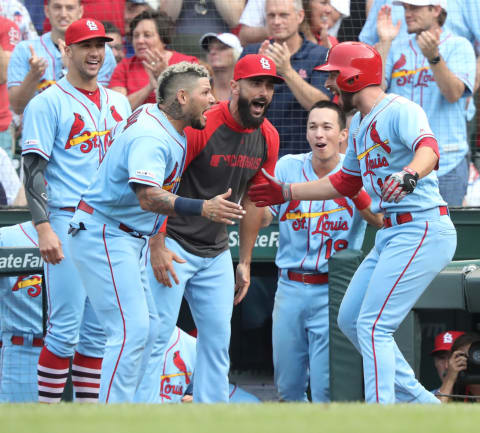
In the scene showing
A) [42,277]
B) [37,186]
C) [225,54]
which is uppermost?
[225,54]

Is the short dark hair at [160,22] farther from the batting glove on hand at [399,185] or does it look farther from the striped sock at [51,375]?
the batting glove on hand at [399,185]

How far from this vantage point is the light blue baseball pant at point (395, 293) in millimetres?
4266

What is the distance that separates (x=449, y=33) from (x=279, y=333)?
2.65 meters

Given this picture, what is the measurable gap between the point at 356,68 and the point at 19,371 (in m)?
2.79

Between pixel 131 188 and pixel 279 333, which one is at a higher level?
pixel 131 188

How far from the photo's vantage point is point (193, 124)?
14.7 feet

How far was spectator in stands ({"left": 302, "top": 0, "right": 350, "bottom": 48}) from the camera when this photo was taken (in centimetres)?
710

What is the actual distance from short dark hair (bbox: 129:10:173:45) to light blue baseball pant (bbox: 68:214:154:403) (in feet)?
9.92

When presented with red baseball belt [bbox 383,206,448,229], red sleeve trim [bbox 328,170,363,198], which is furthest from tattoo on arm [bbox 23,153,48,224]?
red baseball belt [bbox 383,206,448,229]

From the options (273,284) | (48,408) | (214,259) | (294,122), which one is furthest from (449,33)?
(48,408)

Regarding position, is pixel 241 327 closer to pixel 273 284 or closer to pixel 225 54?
pixel 273 284

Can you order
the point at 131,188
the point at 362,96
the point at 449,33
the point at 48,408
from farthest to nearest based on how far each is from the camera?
the point at 449,33
the point at 362,96
the point at 131,188
the point at 48,408

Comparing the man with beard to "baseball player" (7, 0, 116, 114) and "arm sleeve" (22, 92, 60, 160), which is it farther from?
"baseball player" (7, 0, 116, 114)

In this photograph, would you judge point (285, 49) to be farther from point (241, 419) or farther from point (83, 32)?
point (241, 419)
